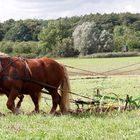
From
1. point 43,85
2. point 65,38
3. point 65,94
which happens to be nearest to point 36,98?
point 43,85

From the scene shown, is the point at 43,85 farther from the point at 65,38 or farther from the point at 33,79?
the point at 65,38

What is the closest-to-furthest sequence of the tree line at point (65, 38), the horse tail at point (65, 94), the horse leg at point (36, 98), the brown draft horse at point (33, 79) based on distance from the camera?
the brown draft horse at point (33, 79)
the horse tail at point (65, 94)
the horse leg at point (36, 98)
the tree line at point (65, 38)

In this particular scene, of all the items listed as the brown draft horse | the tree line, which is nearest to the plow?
the brown draft horse

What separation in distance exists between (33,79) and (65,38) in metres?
98.4

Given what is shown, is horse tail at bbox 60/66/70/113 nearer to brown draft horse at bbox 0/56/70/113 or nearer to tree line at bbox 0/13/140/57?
brown draft horse at bbox 0/56/70/113

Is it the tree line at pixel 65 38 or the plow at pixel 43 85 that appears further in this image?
the tree line at pixel 65 38

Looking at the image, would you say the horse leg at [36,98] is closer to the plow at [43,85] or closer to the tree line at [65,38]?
the plow at [43,85]

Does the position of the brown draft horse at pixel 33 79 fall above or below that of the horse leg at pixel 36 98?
above

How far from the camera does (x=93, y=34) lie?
10844 centimetres

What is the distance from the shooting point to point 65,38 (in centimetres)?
11006

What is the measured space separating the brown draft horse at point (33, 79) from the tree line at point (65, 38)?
69.9m

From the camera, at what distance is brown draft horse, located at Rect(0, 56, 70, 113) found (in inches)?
457

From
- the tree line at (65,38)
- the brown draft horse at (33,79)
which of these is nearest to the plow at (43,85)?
the brown draft horse at (33,79)

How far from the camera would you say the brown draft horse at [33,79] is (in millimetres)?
11602
